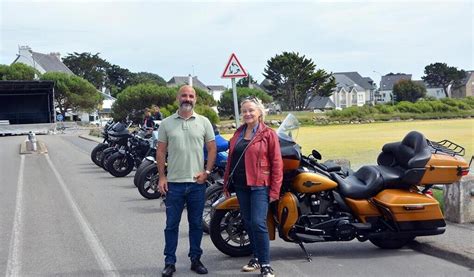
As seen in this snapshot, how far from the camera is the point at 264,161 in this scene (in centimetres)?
614

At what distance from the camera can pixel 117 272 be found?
6.78m

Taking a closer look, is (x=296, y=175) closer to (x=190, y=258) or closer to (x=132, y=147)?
(x=190, y=258)

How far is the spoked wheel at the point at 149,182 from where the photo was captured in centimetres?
1210

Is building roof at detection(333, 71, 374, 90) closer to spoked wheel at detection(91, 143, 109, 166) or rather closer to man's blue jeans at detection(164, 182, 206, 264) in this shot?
spoked wheel at detection(91, 143, 109, 166)

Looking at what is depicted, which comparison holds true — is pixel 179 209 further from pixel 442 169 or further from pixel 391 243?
pixel 442 169

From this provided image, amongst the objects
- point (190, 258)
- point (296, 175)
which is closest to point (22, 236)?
point (190, 258)

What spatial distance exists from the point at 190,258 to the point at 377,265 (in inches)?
77.9

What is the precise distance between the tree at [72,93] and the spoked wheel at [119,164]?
66.1m

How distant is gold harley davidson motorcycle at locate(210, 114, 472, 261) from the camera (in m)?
6.84

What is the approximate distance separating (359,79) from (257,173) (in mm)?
141495

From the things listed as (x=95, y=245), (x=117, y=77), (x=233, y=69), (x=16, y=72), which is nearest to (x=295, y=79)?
(x=16, y=72)

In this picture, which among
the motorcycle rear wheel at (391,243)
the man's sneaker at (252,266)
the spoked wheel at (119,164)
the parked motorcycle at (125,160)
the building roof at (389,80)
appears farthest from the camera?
the building roof at (389,80)

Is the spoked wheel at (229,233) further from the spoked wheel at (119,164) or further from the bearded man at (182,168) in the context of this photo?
the spoked wheel at (119,164)

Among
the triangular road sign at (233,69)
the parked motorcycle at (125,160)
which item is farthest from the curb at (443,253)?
the parked motorcycle at (125,160)
